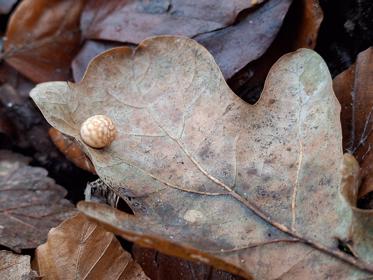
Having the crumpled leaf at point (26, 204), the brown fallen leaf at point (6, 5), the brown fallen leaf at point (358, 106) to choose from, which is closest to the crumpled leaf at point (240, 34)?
the brown fallen leaf at point (358, 106)

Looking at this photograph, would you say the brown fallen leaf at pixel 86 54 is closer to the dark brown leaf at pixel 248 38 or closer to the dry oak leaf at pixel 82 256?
the dark brown leaf at pixel 248 38

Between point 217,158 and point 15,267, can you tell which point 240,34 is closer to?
point 217,158

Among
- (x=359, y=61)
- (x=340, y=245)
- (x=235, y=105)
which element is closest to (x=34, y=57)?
(x=235, y=105)

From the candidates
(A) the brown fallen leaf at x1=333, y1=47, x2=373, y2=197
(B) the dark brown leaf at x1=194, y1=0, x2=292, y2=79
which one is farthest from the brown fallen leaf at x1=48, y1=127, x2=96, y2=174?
(A) the brown fallen leaf at x1=333, y1=47, x2=373, y2=197

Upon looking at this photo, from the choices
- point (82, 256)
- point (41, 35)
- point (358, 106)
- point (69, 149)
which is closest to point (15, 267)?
point (82, 256)

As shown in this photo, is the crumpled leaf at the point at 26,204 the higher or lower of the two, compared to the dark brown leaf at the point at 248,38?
lower

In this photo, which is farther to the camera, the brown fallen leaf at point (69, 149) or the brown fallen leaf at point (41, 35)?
the brown fallen leaf at point (41, 35)
